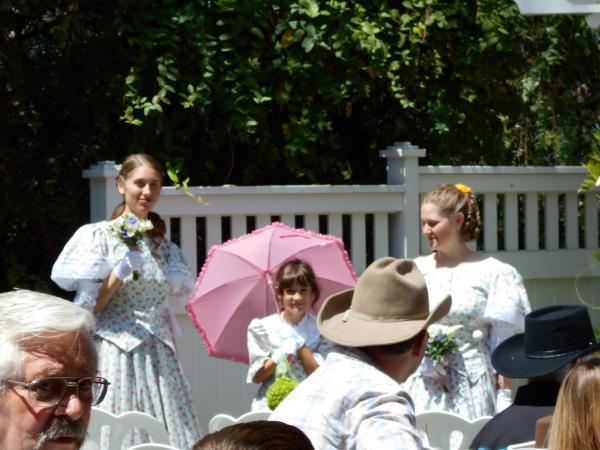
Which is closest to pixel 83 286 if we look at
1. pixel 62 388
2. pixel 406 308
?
pixel 406 308

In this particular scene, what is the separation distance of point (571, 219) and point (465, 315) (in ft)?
7.34

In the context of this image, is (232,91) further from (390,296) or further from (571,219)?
(390,296)

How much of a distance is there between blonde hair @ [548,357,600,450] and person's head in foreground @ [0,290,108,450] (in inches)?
49.6

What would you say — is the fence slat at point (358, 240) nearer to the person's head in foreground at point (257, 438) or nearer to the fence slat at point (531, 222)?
the fence slat at point (531, 222)

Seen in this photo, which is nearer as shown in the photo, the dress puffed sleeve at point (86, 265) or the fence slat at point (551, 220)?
the dress puffed sleeve at point (86, 265)

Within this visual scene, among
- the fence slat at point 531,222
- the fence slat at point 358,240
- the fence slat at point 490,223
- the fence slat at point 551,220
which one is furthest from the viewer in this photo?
the fence slat at point 551,220

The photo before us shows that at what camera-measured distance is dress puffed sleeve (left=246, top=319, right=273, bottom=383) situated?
19.3ft

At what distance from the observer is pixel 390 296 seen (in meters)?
3.73

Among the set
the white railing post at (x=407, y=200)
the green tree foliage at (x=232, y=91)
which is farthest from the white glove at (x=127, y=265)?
the white railing post at (x=407, y=200)

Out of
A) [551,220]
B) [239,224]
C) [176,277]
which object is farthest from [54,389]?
[551,220]

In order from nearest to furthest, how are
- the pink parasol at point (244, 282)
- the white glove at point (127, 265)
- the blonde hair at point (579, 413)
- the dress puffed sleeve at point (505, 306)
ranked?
the blonde hair at point (579, 413), the white glove at point (127, 265), the dress puffed sleeve at point (505, 306), the pink parasol at point (244, 282)

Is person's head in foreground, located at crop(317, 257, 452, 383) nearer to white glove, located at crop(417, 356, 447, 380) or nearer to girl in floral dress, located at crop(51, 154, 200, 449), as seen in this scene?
white glove, located at crop(417, 356, 447, 380)

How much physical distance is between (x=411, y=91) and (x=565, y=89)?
2.43 m

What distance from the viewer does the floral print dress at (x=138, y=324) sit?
5.78m
